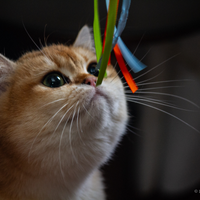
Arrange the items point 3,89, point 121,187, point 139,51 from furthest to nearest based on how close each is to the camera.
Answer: point 121,187 → point 139,51 → point 3,89

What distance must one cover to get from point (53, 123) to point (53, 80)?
14cm

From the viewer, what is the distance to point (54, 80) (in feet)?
2.16

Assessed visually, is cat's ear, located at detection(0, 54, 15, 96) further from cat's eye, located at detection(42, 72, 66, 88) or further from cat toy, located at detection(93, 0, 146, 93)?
cat toy, located at detection(93, 0, 146, 93)

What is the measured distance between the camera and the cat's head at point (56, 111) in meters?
0.60

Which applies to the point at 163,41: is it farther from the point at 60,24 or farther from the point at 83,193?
the point at 83,193

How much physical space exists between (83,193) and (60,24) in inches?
28.5

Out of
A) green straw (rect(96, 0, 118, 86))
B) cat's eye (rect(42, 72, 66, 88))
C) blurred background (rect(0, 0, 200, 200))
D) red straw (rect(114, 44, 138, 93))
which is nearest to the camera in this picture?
green straw (rect(96, 0, 118, 86))

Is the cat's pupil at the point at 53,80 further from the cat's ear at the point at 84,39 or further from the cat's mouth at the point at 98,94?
the cat's ear at the point at 84,39

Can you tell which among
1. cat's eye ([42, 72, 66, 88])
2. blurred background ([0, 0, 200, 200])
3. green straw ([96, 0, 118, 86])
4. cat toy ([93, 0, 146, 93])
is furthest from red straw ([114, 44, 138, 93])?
blurred background ([0, 0, 200, 200])

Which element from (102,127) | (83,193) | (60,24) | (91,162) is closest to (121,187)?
(83,193)

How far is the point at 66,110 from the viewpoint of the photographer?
0.59 meters

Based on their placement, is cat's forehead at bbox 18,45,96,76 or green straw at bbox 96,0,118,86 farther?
cat's forehead at bbox 18,45,96,76

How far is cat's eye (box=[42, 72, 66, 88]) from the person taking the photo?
0.66 meters

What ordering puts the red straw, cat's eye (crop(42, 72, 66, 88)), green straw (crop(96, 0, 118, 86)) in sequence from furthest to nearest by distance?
cat's eye (crop(42, 72, 66, 88)) → the red straw → green straw (crop(96, 0, 118, 86))
